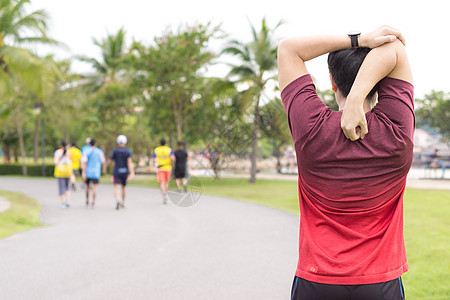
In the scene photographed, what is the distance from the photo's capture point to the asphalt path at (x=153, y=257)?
4.85 metres

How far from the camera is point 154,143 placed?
3519 centimetres

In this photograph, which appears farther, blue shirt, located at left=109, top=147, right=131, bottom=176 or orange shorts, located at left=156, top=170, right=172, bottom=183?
orange shorts, located at left=156, top=170, right=172, bottom=183

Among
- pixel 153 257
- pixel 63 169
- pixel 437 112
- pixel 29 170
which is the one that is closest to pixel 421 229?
pixel 153 257

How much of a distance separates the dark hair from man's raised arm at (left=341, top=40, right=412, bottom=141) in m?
0.08

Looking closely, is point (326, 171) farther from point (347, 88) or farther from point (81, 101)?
point (81, 101)

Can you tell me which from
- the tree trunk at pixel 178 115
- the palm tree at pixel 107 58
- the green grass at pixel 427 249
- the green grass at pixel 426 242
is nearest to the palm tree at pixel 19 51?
the tree trunk at pixel 178 115

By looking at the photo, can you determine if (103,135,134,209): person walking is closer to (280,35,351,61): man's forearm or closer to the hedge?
(280,35,351,61): man's forearm

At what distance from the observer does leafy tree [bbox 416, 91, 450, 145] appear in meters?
28.5

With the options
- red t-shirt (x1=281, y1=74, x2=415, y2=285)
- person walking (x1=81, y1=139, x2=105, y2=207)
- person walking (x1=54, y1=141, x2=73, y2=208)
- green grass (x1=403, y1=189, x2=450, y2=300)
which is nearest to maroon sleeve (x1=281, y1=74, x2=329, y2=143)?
red t-shirt (x1=281, y1=74, x2=415, y2=285)

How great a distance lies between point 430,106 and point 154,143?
21810 mm

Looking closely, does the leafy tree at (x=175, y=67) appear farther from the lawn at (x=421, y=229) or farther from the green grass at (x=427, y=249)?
the green grass at (x=427, y=249)

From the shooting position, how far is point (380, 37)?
1.46 m

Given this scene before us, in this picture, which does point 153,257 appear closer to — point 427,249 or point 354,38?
point 427,249

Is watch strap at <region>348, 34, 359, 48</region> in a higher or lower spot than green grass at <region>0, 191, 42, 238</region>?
higher
